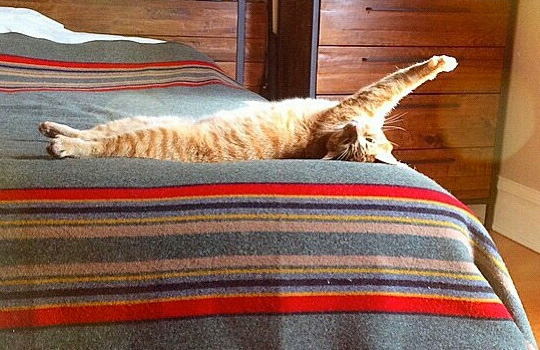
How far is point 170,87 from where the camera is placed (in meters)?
2.15

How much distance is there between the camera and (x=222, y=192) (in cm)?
86

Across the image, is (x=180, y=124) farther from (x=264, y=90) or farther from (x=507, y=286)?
(x=264, y=90)

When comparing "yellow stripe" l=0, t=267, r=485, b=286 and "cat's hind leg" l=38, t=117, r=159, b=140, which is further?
"cat's hind leg" l=38, t=117, r=159, b=140

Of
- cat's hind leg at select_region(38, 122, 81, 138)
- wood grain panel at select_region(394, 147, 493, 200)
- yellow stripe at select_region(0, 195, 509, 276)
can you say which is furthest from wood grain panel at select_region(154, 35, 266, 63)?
yellow stripe at select_region(0, 195, 509, 276)

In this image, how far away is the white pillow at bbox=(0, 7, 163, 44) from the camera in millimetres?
2354

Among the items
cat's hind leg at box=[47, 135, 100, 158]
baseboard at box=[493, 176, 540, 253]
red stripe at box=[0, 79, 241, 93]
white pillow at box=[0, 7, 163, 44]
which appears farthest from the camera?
baseboard at box=[493, 176, 540, 253]

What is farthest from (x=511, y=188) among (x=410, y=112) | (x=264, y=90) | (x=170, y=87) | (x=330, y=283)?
(x=330, y=283)

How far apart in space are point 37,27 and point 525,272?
2010 millimetres

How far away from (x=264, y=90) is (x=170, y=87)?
85 centimetres

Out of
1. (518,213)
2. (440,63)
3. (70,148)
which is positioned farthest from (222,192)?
(518,213)

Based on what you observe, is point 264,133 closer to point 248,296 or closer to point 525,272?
point 248,296

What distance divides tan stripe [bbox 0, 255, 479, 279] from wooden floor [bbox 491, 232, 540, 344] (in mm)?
1168

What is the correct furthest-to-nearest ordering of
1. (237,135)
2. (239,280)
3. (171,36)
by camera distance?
1. (171,36)
2. (237,135)
3. (239,280)

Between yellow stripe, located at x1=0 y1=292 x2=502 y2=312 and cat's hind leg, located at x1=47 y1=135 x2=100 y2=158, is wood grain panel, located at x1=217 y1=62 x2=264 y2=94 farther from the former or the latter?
yellow stripe, located at x1=0 y1=292 x2=502 y2=312
